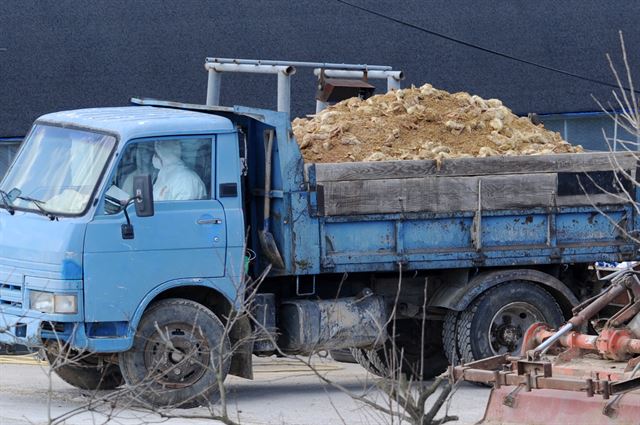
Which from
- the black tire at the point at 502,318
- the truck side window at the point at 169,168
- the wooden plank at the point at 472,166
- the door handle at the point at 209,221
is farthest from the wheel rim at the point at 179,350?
the black tire at the point at 502,318

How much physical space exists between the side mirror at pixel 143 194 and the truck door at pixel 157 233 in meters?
0.16

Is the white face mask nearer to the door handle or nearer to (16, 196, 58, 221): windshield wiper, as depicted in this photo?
the door handle

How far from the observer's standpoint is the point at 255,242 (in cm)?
1191

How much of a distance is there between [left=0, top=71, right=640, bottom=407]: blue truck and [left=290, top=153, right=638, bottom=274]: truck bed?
0.01m

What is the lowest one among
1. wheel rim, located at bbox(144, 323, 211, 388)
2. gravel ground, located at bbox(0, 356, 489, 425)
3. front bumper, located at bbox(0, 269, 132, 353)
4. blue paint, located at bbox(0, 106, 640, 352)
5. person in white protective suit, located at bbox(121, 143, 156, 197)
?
gravel ground, located at bbox(0, 356, 489, 425)

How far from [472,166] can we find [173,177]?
2843 millimetres

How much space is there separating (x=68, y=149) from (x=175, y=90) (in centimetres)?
1117

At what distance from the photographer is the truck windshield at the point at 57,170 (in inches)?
436

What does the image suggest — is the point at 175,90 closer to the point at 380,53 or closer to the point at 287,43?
the point at 287,43

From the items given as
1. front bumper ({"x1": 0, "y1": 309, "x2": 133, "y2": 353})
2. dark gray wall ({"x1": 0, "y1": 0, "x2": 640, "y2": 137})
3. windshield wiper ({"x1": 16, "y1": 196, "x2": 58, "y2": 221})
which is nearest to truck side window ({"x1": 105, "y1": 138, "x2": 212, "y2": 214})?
windshield wiper ({"x1": 16, "y1": 196, "x2": 58, "y2": 221})

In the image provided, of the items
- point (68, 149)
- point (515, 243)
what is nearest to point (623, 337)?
point (515, 243)

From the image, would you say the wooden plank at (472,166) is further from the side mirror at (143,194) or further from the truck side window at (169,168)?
the side mirror at (143,194)

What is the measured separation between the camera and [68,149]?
11.4m

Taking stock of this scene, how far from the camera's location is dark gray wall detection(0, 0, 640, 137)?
21938mm
